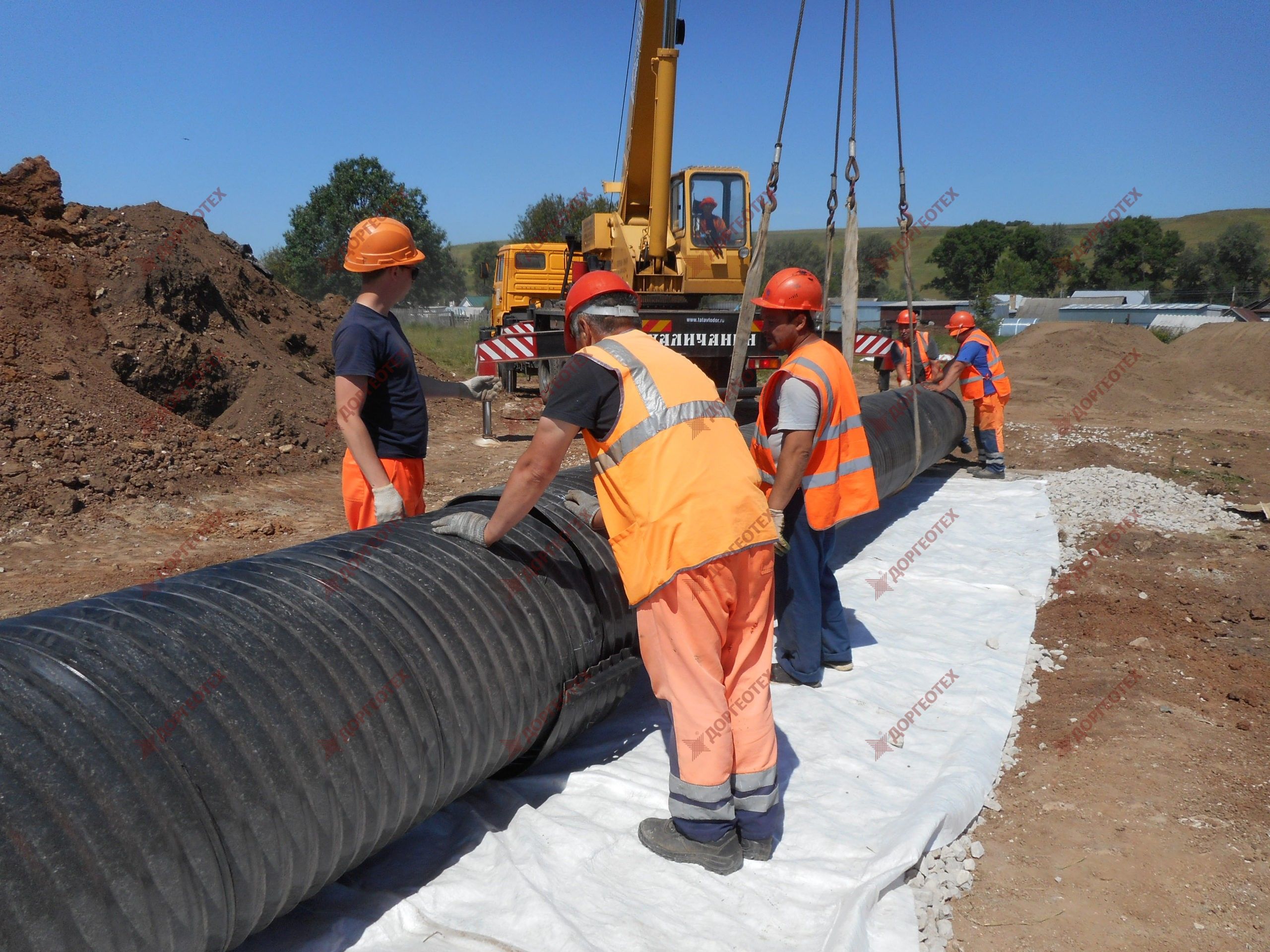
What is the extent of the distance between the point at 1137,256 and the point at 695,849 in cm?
6814

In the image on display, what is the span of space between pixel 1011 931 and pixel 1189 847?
2.66ft

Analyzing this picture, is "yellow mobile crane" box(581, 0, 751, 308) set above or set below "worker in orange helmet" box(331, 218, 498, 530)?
above

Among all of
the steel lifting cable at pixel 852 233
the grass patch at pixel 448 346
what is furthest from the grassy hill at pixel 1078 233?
the steel lifting cable at pixel 852 233

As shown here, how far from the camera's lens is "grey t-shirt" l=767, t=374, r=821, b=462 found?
3406mm

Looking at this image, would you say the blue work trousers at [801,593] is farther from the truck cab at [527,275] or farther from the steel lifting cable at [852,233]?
the truck cab at [527,275]

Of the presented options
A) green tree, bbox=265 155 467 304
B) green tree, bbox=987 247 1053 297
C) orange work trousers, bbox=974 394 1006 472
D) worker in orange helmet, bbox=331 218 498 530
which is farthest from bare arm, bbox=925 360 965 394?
green tree, bbox=987 247 1053 297

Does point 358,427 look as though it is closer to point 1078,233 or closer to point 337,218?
point 337,218

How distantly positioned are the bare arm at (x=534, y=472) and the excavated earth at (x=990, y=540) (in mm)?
1736

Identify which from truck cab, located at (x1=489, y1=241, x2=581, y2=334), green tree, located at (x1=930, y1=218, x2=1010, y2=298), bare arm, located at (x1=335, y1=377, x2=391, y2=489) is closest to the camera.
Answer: bare arm, located at (x1=335, y1=377, x2=391, y2=489)

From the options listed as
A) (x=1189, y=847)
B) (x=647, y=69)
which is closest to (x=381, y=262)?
(x=1189, y=847)

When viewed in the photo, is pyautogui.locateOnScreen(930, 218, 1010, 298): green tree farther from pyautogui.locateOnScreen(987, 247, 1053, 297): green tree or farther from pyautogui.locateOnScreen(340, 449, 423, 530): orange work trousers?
pyautogui.locateOnScreen(340, 449, 423, 530): orange work trousers

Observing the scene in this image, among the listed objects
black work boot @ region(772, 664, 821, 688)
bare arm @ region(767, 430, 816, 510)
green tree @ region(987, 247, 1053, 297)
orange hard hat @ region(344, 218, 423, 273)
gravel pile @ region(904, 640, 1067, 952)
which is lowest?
gravel pile @ region(904, 640, 1067, 952)

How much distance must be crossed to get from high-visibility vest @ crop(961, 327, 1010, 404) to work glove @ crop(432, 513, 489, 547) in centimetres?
615

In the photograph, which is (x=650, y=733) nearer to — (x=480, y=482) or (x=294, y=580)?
(x=294, y=580)
